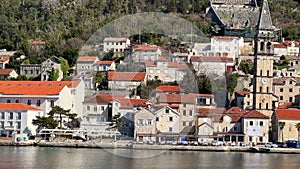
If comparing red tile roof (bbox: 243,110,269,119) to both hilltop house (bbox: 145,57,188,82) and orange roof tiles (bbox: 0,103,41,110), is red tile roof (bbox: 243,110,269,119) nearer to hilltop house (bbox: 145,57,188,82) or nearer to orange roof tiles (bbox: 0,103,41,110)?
hilltop house (bbox: 145,57,188,82)

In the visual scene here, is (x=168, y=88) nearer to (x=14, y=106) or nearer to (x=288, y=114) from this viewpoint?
(x=288, y=114)

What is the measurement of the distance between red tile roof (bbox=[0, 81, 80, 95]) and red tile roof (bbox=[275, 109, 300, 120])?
32.9 feet

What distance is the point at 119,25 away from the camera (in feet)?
175

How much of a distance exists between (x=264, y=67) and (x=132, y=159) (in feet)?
38.1

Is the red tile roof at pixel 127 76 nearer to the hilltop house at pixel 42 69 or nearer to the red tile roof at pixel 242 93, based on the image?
the red tile roof at pixel 242 93

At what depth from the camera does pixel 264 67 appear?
42.0 meters

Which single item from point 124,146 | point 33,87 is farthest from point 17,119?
point 124,146

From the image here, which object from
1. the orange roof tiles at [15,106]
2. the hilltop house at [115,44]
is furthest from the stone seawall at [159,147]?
the hilltop house at [115,44]

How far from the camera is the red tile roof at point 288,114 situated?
38812 millimetres

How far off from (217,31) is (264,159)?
83.5 feet

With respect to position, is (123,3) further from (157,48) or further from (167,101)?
(167,101)

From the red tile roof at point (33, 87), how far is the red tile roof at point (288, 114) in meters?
10.0

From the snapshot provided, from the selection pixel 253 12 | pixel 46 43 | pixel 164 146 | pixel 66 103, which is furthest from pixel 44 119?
pixel 253 12

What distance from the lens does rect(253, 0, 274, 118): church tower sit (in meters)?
41.3
